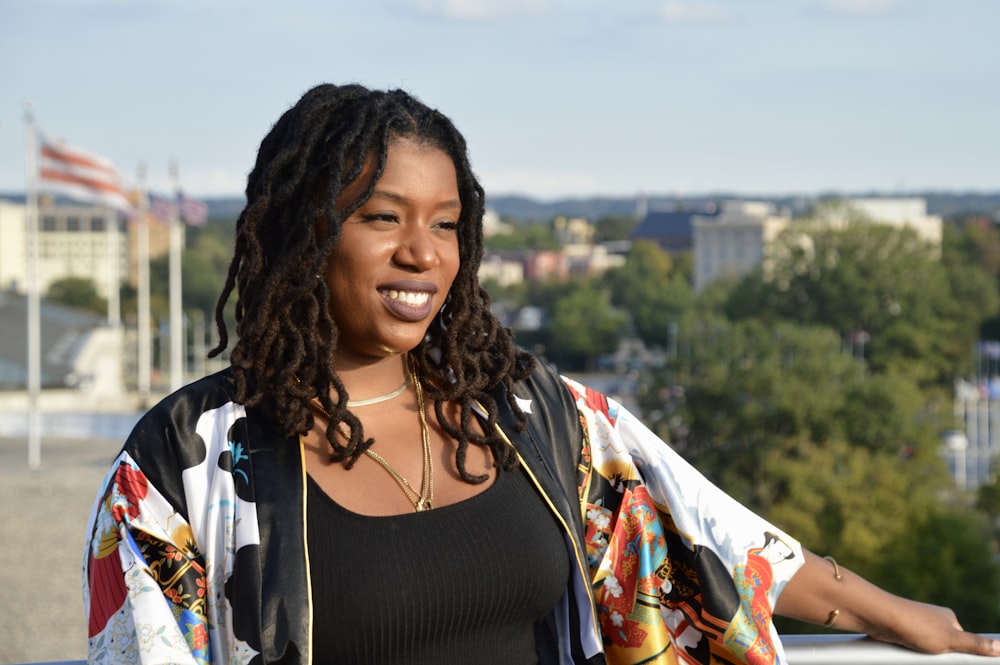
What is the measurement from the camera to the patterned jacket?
214 centimetres

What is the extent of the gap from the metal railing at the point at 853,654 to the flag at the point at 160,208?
3158 centimetres

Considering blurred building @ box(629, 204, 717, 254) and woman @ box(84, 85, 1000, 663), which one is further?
blurred building @ box(629, 204, 717, 254)

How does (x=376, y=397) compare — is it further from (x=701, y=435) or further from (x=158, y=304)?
(x=158, y=304)

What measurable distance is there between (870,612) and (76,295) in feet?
313

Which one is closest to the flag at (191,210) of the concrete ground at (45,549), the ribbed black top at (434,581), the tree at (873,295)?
the concrete ground at (45,549)

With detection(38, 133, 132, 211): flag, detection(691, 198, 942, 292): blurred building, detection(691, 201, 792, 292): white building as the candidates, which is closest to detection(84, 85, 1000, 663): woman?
detection(38, 133, 132, 211): flag

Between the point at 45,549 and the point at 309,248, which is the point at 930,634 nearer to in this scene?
the point at 309,248

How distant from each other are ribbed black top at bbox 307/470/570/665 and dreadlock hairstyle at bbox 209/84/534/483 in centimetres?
11

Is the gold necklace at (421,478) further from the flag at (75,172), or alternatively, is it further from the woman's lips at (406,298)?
the flag at (75,172)

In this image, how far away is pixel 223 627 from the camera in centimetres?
217

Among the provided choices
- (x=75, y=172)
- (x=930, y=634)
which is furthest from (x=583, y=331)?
(x=930, y=634)

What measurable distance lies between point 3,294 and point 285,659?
2758 inches

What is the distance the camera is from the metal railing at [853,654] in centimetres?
256

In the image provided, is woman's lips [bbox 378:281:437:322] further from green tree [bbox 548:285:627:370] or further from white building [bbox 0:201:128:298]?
white building [bbox 0:201:128:298]
